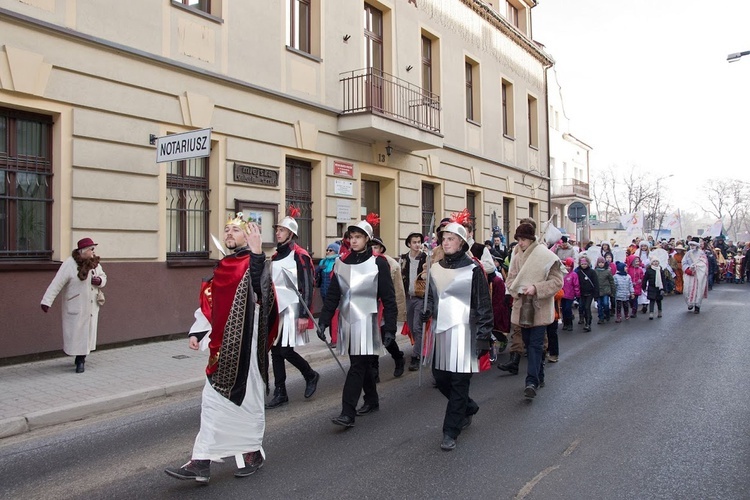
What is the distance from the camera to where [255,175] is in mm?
11891

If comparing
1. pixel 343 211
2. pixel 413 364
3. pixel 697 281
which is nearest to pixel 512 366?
pixel 413 364

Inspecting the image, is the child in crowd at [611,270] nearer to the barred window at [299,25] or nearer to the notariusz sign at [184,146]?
the barred window at [299,25]

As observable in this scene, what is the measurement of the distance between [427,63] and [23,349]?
46.0ft

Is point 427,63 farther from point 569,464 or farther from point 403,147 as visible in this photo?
point 569,464

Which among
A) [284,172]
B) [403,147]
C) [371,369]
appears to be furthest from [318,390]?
[403,147]

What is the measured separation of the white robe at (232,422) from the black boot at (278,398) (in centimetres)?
197

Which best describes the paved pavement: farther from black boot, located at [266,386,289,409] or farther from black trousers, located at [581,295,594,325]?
black trousers, located at [581,295,594,325]

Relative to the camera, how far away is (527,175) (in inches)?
1002

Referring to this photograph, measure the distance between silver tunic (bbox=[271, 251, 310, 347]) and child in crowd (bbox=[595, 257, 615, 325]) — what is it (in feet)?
28.0

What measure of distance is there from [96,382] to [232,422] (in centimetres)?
375

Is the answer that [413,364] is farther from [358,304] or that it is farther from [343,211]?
[343,211]

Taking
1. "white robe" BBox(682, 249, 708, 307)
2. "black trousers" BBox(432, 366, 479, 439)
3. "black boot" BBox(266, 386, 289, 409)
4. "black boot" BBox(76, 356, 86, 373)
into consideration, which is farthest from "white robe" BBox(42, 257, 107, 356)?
"white robe" BBox(682, 249, 708, 307)

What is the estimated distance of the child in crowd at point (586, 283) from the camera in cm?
1253

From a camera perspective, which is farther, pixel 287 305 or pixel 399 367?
pixel 399 367
